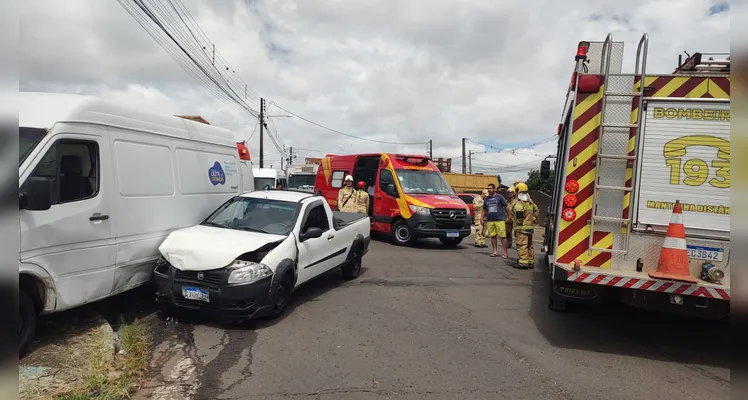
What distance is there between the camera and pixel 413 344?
5.04 meters

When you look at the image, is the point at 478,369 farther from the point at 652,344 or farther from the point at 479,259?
the point at 479,259

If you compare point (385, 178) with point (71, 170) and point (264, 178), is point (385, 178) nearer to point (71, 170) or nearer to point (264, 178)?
point (71, 170)

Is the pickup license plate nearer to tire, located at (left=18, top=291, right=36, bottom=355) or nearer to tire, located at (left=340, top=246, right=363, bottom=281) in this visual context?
tire, located at (left=18, top=291, right=36, bottom=355)

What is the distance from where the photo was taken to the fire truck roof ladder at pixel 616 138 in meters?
4.86

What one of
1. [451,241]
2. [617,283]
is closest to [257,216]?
[617,283]

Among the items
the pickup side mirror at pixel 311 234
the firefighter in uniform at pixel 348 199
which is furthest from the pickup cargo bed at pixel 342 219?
the firefighter in uniform at pixel 348 199

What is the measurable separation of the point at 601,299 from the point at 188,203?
5824 mm

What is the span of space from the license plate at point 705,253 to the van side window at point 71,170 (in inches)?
253

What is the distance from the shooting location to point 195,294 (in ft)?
17.3

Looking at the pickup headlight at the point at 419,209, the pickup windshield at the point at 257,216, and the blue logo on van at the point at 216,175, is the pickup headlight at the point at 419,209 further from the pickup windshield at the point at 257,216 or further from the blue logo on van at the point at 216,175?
the pickup windshield at the point at 257,216

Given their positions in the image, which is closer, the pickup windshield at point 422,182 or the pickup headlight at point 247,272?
the pickup headlight at point 247,272

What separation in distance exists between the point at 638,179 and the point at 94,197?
235 inches

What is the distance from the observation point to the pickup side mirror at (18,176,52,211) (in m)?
3.87

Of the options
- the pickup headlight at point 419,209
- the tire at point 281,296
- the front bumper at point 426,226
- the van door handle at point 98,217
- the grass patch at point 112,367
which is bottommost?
the grass patch at point 112,367
